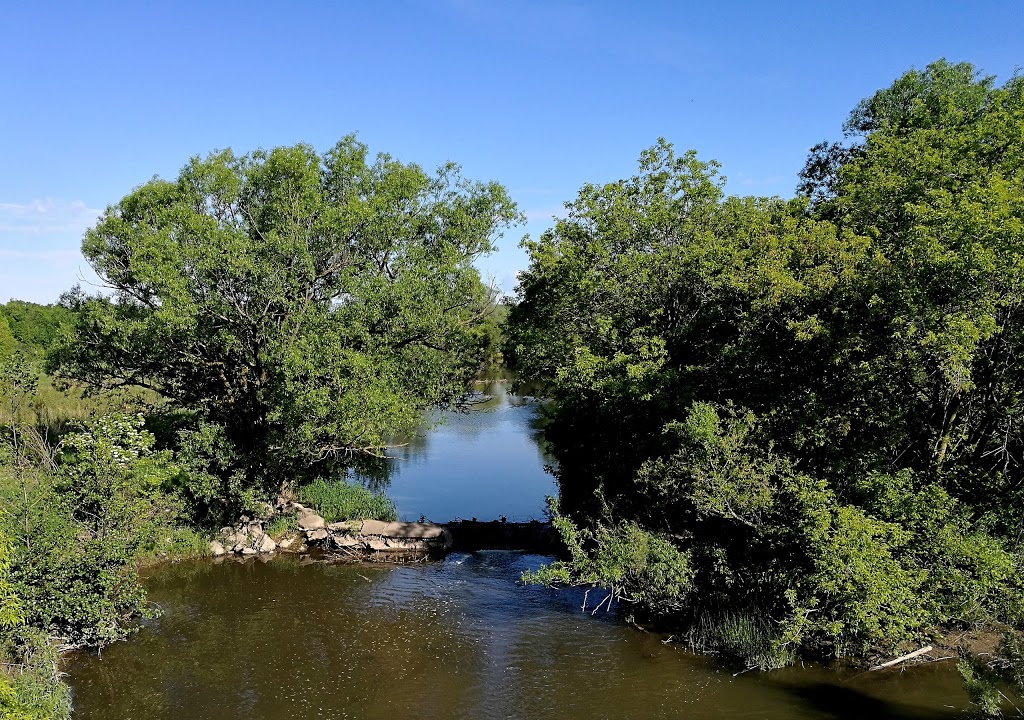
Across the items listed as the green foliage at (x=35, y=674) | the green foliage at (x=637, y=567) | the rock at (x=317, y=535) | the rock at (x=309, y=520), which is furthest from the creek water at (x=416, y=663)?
the rock at (x=309, y=520)

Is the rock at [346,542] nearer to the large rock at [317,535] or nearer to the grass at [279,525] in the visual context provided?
the large rock at [317,535]

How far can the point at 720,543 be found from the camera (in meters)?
16.0

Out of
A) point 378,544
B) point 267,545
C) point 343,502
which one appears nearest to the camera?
point 267,545

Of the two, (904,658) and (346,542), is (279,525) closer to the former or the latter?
(346,542)

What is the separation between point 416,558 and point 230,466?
283 inches

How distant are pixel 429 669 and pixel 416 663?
0.41m

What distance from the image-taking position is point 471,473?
3441 centimetres

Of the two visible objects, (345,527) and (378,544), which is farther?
(345,527)

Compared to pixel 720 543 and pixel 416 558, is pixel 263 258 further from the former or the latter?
pixel 720 543

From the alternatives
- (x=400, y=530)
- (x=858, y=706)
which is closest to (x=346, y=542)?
(x=400, y=530)

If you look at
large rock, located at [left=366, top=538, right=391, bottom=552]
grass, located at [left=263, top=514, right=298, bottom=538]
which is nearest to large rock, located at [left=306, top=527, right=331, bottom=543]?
grass, located at [left=263, top=514, right=298, bottom=538]

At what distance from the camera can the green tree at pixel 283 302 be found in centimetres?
2045

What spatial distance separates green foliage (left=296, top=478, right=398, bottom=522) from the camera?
24.6 m

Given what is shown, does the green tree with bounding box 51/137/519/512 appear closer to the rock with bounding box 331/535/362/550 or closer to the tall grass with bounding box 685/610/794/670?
the rock with bounding box 331/535/362/550
